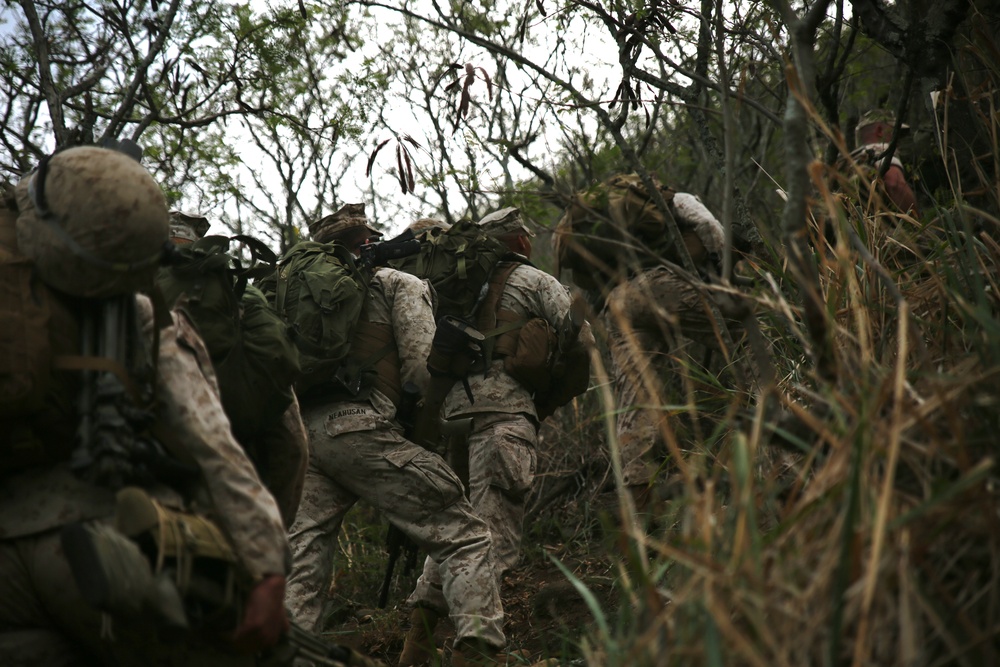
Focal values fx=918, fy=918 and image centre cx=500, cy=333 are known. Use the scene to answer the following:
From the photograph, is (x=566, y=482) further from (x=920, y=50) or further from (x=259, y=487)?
(x=259, y=487)

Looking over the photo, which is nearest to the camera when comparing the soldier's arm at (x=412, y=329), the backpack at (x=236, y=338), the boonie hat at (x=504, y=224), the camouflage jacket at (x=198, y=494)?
the camouflage jacket at (x=198, y=494)

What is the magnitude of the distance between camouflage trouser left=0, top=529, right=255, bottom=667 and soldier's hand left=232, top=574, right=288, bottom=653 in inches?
4.6

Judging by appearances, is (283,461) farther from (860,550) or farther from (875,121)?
(875,121)

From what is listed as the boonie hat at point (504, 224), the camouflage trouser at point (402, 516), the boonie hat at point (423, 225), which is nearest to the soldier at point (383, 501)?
the camouflage trouser at point (402, 516)

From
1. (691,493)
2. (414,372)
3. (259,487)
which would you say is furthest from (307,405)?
(691,493)

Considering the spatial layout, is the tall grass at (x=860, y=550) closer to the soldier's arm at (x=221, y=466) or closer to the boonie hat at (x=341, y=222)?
the soldier's arm at (x=221, y=466)

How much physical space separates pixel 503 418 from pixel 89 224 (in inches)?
123

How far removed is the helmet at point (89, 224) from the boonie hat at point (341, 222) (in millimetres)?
3010

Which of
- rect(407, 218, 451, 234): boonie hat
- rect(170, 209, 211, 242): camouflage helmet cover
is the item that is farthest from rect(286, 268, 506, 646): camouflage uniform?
rect(407, 218, 451, 234): boonie hat

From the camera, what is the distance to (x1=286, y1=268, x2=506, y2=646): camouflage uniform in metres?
4.18

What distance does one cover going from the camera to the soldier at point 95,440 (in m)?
2.05

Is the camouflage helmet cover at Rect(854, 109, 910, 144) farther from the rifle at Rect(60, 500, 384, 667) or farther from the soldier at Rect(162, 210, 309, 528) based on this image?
the rifle at Rect(60, 500, 384, 667)

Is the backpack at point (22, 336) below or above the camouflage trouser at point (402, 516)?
above

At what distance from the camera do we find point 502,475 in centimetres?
484
